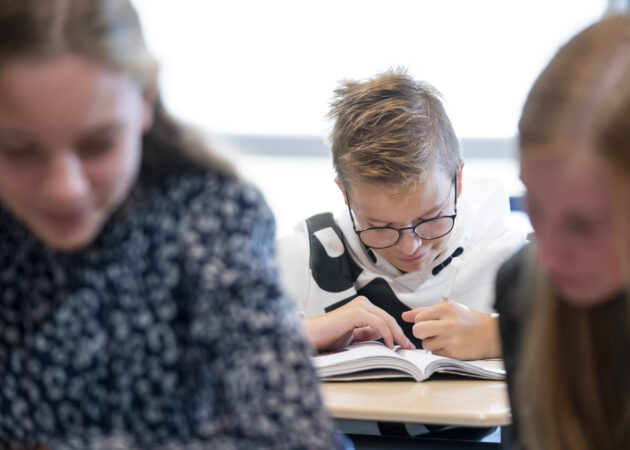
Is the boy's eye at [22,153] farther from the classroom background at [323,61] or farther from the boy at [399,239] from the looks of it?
the classroom background at [323,61]

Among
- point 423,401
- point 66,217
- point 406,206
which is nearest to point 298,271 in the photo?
point 406,206

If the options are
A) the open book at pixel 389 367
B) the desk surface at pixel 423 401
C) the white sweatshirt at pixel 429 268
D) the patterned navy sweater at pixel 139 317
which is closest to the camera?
the patterned navy sweater at pixel 139 317

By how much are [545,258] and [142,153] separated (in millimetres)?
510

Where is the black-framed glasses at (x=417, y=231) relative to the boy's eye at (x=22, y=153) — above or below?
below

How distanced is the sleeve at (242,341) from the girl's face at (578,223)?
0.98 ft

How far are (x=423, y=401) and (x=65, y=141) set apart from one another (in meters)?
0.85

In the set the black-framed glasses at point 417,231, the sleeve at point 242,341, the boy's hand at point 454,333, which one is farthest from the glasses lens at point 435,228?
the sleeve at point 242,341

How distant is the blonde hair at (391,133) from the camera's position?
75.3 inches

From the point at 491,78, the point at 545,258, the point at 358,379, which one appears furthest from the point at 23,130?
the point at 491,78

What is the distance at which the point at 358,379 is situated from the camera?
5.14ft

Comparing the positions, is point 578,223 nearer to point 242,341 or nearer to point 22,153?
point 242,341

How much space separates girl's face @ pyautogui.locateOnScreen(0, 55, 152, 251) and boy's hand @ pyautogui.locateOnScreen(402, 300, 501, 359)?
1014 mm

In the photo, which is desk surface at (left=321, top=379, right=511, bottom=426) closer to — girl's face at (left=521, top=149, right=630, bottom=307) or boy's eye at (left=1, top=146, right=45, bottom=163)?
girl's face at (left=521, top=149, right=630, bottom=307)

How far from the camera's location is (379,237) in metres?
1.98
